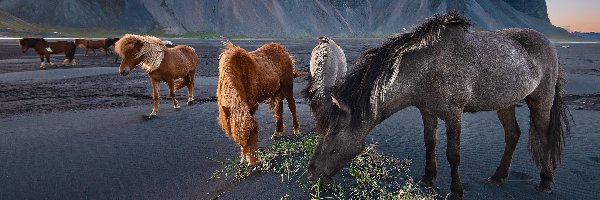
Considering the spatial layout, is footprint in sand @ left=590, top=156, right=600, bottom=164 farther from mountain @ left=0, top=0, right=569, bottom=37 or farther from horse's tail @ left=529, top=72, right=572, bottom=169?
mountain @ left=0, top=0, right=569, bottom=37

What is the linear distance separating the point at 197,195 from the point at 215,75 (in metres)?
15.9

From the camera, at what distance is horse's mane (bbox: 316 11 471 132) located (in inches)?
171

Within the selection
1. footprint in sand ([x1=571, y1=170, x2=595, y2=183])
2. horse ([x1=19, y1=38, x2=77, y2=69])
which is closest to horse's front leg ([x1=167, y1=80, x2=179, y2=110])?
footprint in sand ([x1=571, y1=170, x2=595, y2=183])

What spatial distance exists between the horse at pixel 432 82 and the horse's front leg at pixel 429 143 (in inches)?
0.5

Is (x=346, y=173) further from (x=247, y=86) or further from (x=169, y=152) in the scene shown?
(x=169, y=152)

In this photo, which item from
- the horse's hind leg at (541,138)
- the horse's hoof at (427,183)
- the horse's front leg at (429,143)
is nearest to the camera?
→ the horse's front leg at (429,143)

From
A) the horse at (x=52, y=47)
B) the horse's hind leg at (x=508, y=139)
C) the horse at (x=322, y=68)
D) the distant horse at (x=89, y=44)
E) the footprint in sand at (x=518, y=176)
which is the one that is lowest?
the distant horse at (x=89, y=44)

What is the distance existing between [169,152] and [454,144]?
15.6 ft

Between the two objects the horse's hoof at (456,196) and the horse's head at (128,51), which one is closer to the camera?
the horse's hoof at (456,196)

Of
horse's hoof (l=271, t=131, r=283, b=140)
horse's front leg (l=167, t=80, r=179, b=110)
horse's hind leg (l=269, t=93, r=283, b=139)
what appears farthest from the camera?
horse's front leg (l=167, t=80, r=179, b=110)

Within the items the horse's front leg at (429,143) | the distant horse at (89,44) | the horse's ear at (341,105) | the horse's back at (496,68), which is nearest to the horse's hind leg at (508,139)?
the horse's back at (496,68)

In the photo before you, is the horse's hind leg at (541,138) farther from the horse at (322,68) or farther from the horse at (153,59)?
the horse at (153,59)

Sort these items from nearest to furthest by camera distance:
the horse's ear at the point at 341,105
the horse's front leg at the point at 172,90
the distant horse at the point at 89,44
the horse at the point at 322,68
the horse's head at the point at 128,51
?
the horse's ear at the point at 341,105
the horse at the point at 322,68
the horse's head at the point at 128,51
the horse's front leg at the point at 172,90
the distant horse at the point at 89,44

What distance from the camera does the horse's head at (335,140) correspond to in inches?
171
